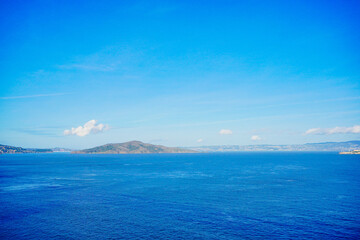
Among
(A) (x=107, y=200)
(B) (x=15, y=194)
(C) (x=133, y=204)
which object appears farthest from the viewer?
(B) (x=15, y=194)

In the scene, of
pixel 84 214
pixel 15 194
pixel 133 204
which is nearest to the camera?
pixel 84 214

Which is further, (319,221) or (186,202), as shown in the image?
(186,202)

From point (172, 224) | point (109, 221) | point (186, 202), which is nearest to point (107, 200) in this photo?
point (109, 221)

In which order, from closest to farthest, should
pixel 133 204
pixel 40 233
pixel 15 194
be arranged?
pixel 40 233, pixel 133 204, pixel 15 194

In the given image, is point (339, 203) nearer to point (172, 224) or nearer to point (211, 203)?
point (211, 203)

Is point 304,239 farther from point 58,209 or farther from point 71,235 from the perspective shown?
point 58,209

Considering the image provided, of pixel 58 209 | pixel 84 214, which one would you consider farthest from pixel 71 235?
pixel 58 209

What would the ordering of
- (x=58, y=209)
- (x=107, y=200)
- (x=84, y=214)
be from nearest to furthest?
(x=84, y=214)
(x=58, y=209)
(x=107, y=200)

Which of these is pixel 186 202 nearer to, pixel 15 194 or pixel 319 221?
pixel 319 221

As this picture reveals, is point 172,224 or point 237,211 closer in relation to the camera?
point 172,224
